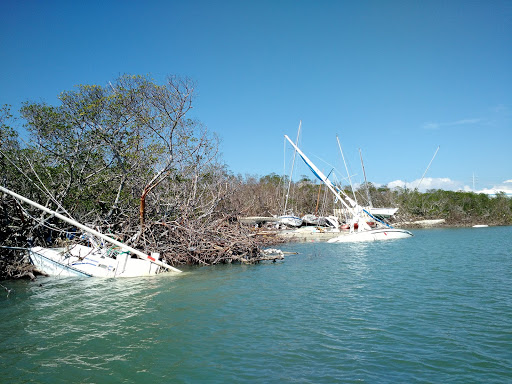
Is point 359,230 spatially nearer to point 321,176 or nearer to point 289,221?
point 321,176

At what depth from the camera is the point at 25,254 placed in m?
18.1

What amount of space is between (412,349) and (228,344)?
4149mm

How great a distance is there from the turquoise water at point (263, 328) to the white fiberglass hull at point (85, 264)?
70 centimetres

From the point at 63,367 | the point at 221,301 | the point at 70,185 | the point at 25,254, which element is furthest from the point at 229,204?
the point at 63,367

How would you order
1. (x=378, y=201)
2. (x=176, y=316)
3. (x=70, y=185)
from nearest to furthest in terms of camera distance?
(x=176, y=316), (x=70, y=185), (x=378, y=201)

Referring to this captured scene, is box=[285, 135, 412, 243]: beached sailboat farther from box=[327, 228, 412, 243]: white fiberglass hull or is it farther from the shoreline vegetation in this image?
the shoreline vegetation

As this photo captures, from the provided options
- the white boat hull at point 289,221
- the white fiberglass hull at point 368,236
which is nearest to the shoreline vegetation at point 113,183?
the white fiberglass hull at point 368,236

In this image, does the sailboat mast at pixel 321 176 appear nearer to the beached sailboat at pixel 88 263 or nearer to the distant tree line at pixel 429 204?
the beached sailboat at pixel 88 263

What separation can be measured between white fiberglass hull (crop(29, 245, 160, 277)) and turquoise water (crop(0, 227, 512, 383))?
2.30ft

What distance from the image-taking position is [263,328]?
33.4ft

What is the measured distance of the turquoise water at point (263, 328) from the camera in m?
7.62

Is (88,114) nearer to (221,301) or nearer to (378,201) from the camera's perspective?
(221,301)

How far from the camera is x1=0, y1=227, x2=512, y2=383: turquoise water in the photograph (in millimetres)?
7625

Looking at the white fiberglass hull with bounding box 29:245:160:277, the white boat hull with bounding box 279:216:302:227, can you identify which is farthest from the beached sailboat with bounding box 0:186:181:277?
the white boat hull with bounding box 279:216:302:227
